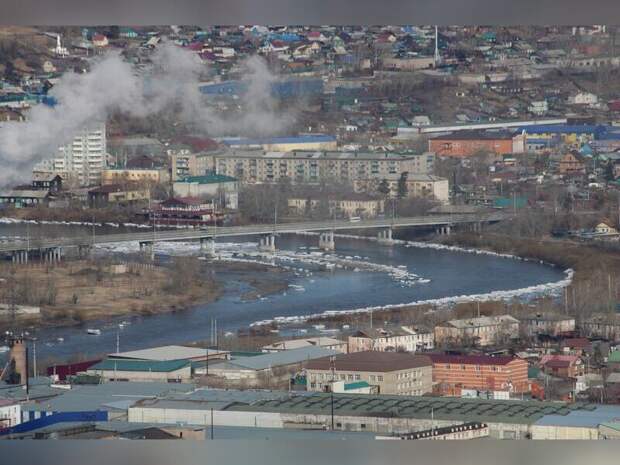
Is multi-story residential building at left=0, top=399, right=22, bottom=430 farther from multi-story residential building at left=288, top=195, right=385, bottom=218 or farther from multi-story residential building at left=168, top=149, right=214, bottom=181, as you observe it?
multi-story residential building at left=288, top=195, right=385, bottom=218

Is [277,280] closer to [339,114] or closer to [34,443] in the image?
[339,114]

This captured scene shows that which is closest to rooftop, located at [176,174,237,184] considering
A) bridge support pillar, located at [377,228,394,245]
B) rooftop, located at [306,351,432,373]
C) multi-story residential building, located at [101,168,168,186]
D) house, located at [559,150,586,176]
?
multi-story residential building, located at [101,168,168,186]

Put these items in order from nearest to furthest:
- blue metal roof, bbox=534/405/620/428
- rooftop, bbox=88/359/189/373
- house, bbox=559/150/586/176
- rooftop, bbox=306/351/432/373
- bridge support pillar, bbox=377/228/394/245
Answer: blue metal roof, bbox=534/405/620/428 → rooftop, bbox=306/351/432/373 → rooftop, bbox=88/359/189/373 → bridge support pillar, bbox=377/228/394/245 → house, bbox=559/150/586/176

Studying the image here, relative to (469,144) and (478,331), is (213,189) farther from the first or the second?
(478,331)

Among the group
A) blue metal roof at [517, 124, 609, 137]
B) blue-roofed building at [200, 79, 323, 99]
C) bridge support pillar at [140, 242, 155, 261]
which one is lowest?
bridge support pillar at [140, 242, 155, 261]

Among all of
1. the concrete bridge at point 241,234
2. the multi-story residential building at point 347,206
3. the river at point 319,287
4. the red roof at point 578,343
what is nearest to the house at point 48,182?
the river at point 319,287

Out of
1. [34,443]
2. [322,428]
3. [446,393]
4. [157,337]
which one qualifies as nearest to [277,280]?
[157,337]

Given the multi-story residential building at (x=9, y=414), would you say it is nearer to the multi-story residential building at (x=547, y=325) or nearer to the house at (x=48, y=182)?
the multi-story residential building at (x=547, y=325)
